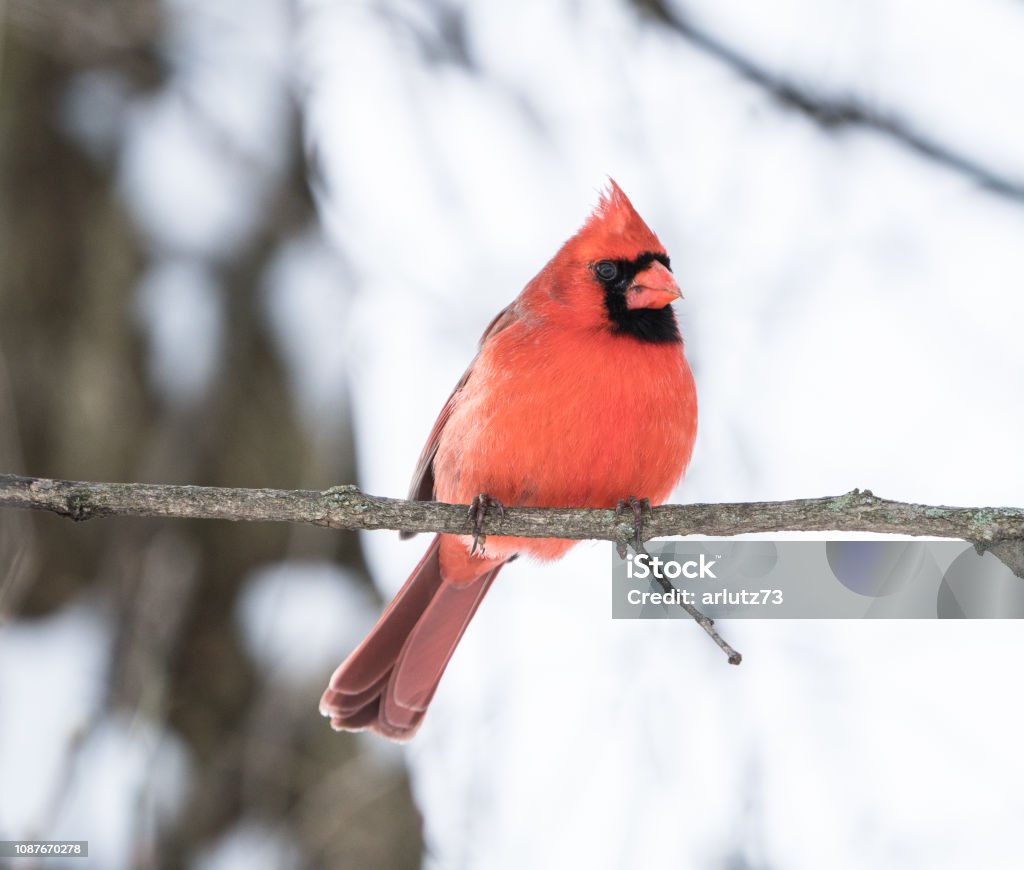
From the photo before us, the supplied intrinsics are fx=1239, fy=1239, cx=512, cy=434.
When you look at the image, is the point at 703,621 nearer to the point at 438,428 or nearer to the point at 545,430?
the point at 545,430

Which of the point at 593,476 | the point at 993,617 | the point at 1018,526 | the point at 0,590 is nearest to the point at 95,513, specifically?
the point at 0,590

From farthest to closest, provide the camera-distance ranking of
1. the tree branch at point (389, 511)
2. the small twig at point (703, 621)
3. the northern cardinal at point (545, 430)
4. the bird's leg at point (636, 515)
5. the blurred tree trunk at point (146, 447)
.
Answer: the blurred tree trunk at point (146, 447)
the northern cardinal at point (545, 430)
the bird's leg at point (636, 515)
the tree branch at point (389, 511)
the small twig at point (703, 621)

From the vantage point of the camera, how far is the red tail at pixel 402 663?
355 centimetres

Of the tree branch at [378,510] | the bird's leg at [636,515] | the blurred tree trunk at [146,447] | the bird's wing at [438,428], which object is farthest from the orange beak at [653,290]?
the blurred tree trunk at [146,447]

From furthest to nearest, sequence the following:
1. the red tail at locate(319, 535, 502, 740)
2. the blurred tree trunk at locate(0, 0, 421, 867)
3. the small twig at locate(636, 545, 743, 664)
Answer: the blurred tree trunk at locate(0, 0, 421, 867) < the red tail at locate(319, 535, 502, 740) < the small twig at locate(636, 545, 743, 664)

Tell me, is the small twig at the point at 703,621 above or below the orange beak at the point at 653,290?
below

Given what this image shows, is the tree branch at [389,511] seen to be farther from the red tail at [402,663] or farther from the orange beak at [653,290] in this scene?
the red tail at [402,663]

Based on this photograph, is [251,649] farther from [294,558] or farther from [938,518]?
[938,518]

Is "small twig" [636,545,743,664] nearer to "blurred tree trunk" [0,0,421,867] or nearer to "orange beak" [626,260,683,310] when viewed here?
"orange beak" [626,260,683,310]

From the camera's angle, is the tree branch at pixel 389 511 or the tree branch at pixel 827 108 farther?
the tree branch at pixel 827 108

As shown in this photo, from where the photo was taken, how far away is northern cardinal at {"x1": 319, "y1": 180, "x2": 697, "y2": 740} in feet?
10.2

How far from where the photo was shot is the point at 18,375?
12.9 feet

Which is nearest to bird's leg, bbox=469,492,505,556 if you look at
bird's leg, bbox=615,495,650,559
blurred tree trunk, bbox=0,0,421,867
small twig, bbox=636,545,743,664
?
bird's leg, bbox=615,495,650,559

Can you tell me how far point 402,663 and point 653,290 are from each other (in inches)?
50.6
